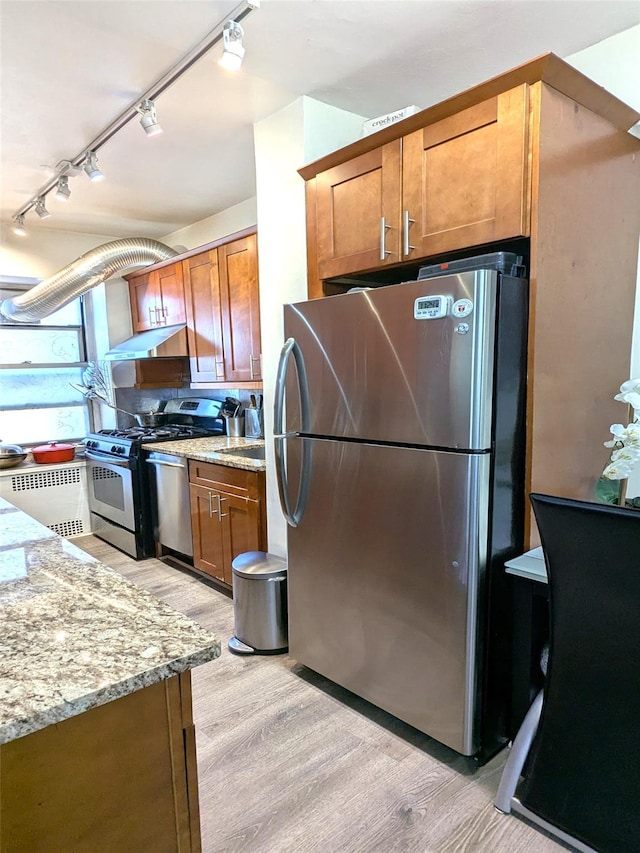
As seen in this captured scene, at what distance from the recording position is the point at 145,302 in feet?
14.2

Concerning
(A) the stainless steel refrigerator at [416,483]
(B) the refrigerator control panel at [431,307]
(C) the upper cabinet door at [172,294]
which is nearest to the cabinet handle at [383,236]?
(A) the stainless steel refrigerator at [416,483]

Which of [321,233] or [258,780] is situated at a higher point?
[321,233]

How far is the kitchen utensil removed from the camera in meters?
3.86

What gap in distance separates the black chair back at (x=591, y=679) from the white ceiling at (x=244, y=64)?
172cm

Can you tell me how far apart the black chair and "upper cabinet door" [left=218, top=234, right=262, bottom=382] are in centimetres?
220

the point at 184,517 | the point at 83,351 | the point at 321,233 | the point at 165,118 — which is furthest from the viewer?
the point at 83,351

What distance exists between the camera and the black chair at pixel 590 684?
1.21 meters

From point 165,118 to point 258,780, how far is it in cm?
281

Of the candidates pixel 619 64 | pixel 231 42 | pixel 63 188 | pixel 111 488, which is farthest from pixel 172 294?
pixel 619 64

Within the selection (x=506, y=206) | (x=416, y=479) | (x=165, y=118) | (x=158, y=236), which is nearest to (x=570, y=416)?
(x=416, y=479)

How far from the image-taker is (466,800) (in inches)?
64.2

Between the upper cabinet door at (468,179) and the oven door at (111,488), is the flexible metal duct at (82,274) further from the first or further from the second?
the upper cabinet door at (468,179)

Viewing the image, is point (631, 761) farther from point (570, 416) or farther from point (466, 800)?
point (570, 416)

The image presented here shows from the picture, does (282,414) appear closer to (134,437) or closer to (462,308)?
(462,308)
